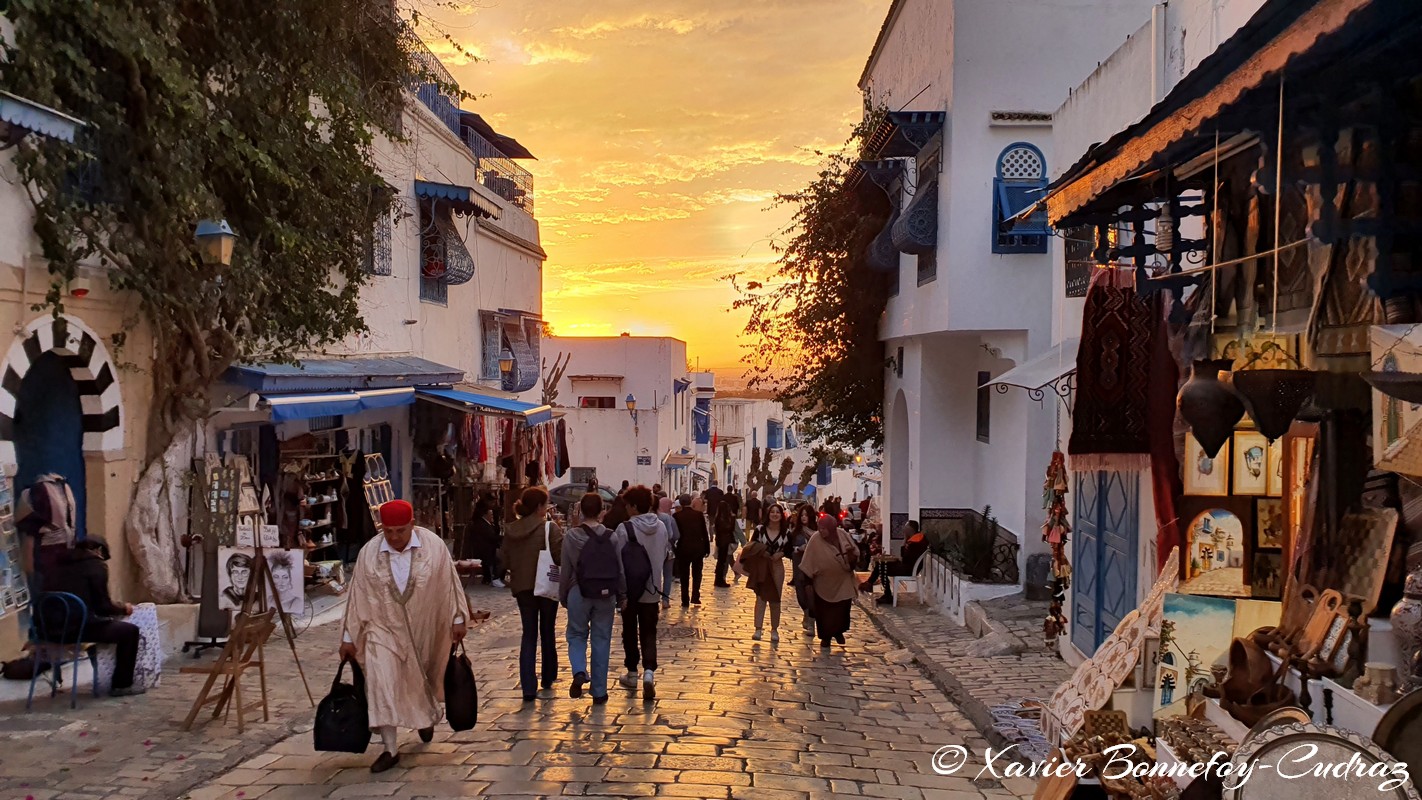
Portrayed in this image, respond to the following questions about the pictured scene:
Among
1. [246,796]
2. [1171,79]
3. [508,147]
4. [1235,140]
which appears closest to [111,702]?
[246,796]

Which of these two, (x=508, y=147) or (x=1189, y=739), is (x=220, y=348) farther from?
(x=508, y=147)

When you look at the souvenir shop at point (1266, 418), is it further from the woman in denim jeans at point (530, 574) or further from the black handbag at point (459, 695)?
the woman in denim jeans at point (530, 574)

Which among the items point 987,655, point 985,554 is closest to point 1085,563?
point 987,655

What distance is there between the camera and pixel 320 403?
11508mm

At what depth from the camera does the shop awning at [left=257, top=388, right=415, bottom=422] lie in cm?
1089

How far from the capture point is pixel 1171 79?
8.57 meters

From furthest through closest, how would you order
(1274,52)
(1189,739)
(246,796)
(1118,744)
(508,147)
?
(508,147)
(246,796)
(1118,744)
(1189,739)
(1274,52)

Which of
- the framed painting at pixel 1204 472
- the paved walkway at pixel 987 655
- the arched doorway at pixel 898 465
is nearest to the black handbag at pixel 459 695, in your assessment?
the paved walkway at pixel 987 655

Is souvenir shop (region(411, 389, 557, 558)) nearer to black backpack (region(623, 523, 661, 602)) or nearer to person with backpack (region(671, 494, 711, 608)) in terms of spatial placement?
person with backpack (region(671, 494, 711, 608))

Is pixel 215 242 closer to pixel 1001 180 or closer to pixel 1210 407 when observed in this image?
pixel 1210 407

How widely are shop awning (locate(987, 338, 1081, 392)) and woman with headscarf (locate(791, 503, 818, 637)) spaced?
114 inches

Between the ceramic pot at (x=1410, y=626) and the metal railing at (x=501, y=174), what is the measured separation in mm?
19852

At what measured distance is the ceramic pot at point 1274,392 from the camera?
5.26 meters

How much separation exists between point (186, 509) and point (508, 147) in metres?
17.3
